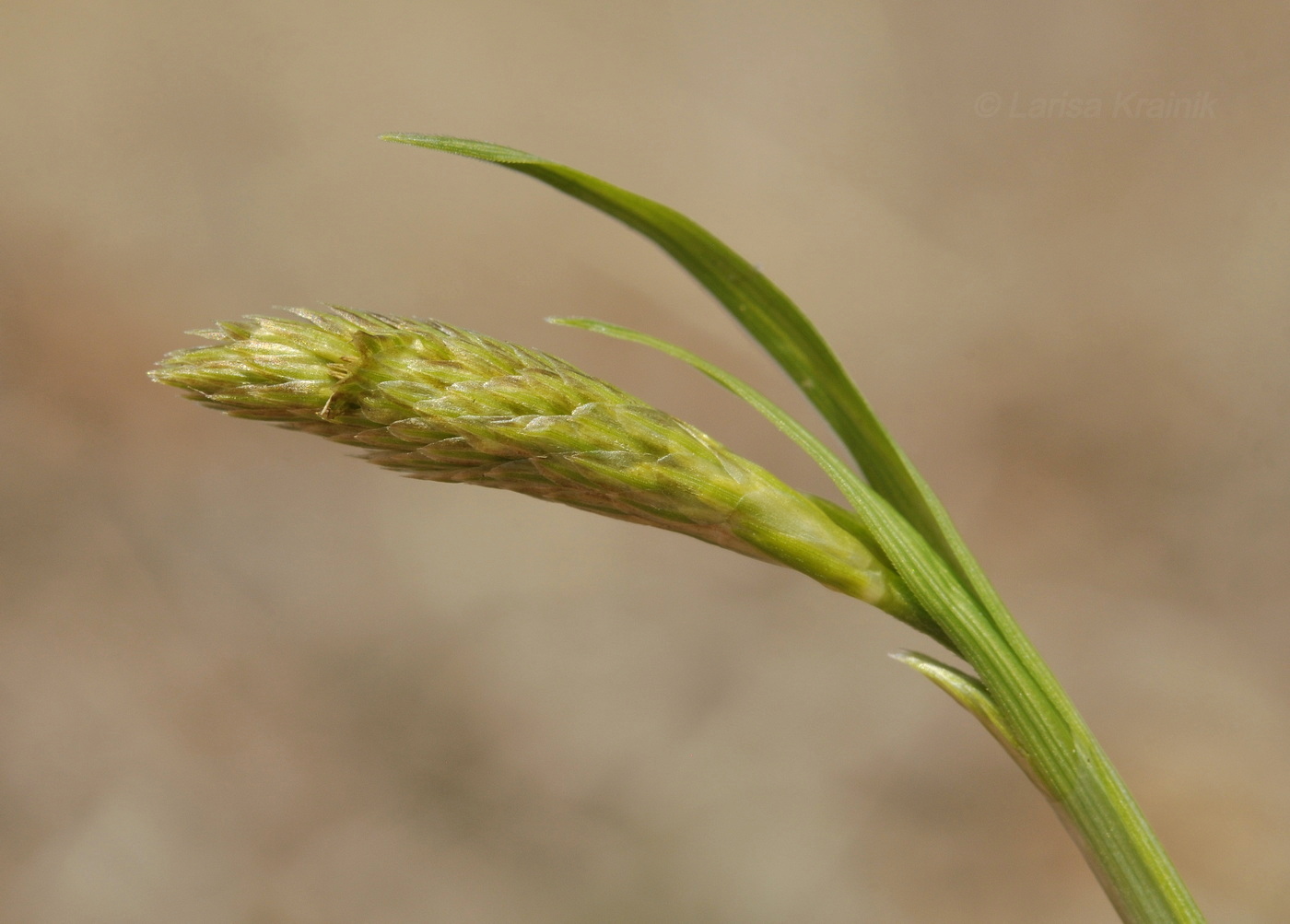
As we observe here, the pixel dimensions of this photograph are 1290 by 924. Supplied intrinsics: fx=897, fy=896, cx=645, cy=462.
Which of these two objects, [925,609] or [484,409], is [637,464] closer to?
[484,409]

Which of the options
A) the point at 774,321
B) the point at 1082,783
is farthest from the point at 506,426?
the point at 1082,783

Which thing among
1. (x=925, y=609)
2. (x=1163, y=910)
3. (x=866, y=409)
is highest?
(x=866, y=409)

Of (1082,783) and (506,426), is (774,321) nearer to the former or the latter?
(506,426)

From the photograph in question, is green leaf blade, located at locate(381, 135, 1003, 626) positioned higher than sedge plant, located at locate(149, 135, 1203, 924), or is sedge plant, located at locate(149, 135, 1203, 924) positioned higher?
green leaf blade, located at locate(381, 135, 1003, 626)

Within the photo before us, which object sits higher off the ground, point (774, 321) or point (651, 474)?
point (774, 321)

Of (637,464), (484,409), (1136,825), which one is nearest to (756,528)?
(637,464)

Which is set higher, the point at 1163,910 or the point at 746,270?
the point at 746,270

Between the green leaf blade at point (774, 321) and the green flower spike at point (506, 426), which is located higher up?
the green leaf blade at point (774, 321)
